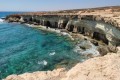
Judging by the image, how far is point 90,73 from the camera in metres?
11.5

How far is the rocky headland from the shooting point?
458 inches

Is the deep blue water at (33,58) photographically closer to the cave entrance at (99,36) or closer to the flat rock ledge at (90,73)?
the cave entrance at (99,36)

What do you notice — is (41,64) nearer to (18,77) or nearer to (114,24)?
(114,24)

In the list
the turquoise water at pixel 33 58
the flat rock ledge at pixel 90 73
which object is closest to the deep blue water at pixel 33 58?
the turquoise water at pixel 33 58

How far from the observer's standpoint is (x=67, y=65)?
26375 millimetres

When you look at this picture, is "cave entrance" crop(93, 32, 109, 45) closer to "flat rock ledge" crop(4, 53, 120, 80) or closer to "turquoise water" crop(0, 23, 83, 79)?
"turquoise water" crop(0, 23, 83, 79)

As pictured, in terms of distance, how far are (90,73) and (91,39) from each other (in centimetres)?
3227

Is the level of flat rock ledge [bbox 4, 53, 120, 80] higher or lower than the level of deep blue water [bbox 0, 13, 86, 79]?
higher

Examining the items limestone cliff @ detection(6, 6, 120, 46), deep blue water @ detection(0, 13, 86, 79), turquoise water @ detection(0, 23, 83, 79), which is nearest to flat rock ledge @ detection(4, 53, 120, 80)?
deep blue water @ detection(0, 13, 86, 79)

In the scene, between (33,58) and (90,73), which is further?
(33,58)

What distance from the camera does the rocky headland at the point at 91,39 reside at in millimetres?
11625

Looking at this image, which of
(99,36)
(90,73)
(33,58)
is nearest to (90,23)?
(99,36)

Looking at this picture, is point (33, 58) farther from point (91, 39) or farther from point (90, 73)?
point (90, 73)

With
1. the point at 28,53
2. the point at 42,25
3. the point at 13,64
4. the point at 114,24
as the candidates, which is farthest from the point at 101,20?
the point at 42,25
